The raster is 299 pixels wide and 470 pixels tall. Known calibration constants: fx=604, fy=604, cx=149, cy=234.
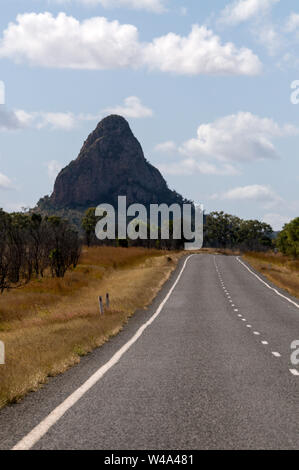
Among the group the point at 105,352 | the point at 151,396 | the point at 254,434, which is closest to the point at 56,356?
the point at 105,352

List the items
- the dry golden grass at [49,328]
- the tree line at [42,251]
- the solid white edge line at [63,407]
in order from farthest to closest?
the tree line at [42,251] < the dry golden grass at [49,328] < the solid white edge line at [63,407]

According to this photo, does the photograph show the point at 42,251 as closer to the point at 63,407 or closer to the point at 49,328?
the point at 49,328

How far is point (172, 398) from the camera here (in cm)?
810

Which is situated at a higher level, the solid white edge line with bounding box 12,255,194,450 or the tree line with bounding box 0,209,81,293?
the tree line with bounding box 0,209,81,293

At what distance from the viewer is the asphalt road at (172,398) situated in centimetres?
604

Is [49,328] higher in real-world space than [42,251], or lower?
lower

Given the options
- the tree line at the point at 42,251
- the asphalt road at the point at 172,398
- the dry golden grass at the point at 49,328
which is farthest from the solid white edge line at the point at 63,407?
the tree line at the point at 42,251

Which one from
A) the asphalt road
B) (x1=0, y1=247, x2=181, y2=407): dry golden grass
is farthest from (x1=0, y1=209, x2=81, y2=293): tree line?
A: the asphalt road

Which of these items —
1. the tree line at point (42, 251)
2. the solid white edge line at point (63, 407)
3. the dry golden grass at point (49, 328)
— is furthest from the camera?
the tree line at point (42, 251)

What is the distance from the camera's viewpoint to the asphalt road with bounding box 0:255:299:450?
6035 mm

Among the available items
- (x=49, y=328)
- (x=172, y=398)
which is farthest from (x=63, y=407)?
(x=49, y=328)

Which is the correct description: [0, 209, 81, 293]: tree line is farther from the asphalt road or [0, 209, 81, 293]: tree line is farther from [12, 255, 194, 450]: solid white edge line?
[12, 255, 194, 450]: solid white edge line

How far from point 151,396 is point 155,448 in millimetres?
2610

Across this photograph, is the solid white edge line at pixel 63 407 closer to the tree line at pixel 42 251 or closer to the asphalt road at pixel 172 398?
the asphalt road at pixel 172 398
